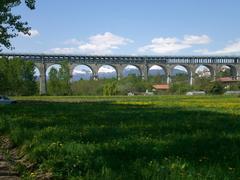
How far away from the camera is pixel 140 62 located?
181250mm

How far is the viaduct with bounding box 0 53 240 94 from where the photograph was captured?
16175 centimetres

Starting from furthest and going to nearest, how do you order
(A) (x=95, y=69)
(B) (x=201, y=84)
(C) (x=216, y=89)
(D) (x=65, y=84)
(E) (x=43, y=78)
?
(A) (x=95, y=69)
(B) (x=201, y=84)
(E) (x=43, y=78)
(C) (x=216, y=89)
(D) (x=65, y=84)

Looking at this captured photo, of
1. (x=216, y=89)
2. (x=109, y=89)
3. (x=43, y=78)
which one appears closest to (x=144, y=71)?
(x=109, y=89)

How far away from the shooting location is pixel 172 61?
187 metres

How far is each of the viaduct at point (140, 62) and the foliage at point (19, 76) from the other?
3103 centimetres

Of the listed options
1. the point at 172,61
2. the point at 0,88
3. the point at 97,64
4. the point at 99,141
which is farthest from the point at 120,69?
the point at 99,141

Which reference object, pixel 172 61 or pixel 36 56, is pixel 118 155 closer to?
pixel 36 56

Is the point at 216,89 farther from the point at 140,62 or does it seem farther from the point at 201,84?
the point at 140,62

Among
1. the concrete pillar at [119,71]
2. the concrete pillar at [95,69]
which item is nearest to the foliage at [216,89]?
the concrete pillar at [119,71]

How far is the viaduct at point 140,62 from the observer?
162 meters

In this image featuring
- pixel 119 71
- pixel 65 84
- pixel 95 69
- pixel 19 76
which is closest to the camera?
pixel 19 76

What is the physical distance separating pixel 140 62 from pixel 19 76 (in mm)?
71268

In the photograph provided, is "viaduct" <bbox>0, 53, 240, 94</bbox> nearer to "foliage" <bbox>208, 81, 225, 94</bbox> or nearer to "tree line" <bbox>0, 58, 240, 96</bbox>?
"tree line" <bbox>0, 58, 240, 96</bbox>

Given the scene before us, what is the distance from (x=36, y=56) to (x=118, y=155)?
15367 cm
